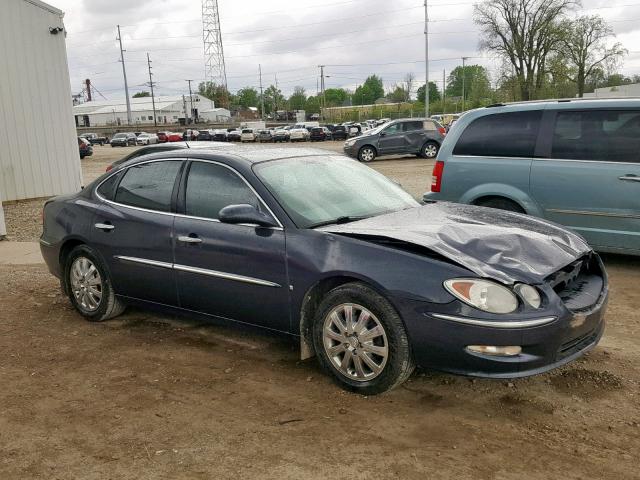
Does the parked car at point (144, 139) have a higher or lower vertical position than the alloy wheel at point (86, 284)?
higher

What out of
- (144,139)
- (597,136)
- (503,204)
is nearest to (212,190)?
(503,204)

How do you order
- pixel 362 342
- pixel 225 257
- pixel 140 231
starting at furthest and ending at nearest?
1. pixel 140 231
2. pixel 225 257
3. pixel 362 342

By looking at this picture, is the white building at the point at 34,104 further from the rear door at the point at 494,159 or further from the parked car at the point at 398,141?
the parked car at the point at 398,141

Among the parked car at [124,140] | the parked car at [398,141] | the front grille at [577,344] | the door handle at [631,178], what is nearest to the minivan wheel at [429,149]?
the parked car at [398,141]

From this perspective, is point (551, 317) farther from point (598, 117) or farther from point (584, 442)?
point (598, 117)

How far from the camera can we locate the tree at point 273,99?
132 metres

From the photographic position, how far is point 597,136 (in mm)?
6324

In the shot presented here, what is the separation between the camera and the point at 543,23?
54.2 metres

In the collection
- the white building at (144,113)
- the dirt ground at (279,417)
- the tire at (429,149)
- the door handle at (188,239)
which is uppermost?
the white building at (144,113)

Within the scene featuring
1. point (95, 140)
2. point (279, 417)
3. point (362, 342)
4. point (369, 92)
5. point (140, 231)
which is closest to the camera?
point (279, 417)

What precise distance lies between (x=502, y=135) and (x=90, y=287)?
4675 millimetres

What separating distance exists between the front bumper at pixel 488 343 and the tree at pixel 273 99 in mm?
128752

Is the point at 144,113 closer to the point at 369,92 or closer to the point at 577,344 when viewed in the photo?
the point at 369,92

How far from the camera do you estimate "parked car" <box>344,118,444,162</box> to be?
25.0 m
